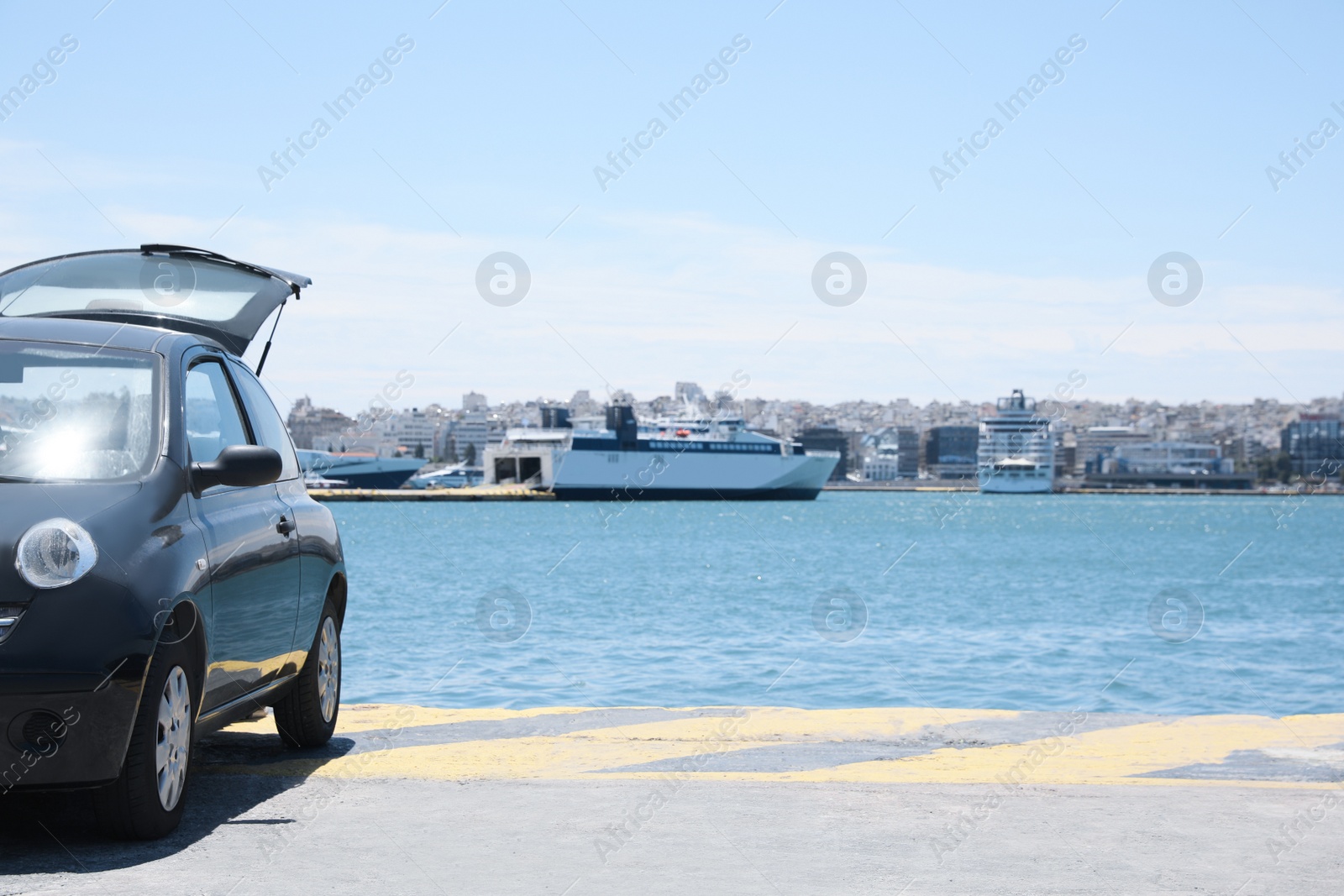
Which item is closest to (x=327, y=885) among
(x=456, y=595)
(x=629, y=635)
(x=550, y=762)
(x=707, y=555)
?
(x=550, y=762)

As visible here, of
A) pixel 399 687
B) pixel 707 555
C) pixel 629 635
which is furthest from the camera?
pixel 707 555

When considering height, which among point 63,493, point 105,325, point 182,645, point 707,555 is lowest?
point 707,555

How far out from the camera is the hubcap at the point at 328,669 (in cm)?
645

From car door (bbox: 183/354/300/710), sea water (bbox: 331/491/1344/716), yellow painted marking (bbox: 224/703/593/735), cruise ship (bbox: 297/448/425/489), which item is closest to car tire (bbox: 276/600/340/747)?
car door (bbox: 183/354/300/710)

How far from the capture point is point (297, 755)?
627 centimetres

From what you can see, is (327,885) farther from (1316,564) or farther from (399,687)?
(1316,564)

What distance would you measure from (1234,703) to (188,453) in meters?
14.9

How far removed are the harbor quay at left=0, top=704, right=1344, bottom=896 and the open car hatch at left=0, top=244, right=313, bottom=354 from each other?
196 centimetres

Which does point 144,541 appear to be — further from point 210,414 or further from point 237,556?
point 210,414

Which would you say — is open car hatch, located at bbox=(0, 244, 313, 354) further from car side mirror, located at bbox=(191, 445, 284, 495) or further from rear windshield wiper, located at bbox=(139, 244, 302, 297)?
car side mirror, located at bbox=(191, 445, 284, 495)

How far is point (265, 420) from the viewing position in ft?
20.3

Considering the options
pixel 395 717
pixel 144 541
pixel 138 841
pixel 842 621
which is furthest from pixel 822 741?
pixel 842 621

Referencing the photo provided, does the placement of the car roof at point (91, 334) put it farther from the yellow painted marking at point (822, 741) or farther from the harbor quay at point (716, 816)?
the yellow painted marking at point (822, 741)

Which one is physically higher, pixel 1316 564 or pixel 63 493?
pixel 63 493
